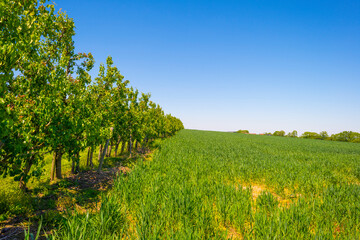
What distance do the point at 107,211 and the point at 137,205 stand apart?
105 cm

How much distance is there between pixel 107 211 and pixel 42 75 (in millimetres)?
4129

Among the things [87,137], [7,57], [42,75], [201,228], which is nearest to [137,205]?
[201,228]

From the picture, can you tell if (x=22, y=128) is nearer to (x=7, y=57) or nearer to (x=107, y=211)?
(x=7, y=57)

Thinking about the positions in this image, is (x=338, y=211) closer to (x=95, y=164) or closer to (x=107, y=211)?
(x=107, y=211)

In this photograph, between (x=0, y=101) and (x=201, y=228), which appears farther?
(x=201, y=228)

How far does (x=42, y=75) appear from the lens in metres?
4.48

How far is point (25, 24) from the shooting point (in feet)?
10.8

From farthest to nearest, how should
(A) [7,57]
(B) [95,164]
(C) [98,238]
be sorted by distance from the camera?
(B) [95,164], (C) [98,238], (A) [7,57]

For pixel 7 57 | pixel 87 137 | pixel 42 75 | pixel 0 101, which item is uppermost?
pixel 42 75

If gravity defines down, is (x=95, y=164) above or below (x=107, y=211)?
below

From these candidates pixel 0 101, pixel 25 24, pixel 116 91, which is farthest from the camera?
pixel 116 91

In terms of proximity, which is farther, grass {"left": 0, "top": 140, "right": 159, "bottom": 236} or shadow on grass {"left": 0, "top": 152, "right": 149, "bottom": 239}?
grass {"left": 0, "top": 140, "right": 159, "bottom": 236}

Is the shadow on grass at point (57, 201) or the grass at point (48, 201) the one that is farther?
the grass at point (48, 201)

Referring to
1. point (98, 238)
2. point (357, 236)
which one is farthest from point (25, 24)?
point (357, 236)
